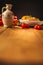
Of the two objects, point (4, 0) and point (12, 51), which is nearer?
point (12, 51)

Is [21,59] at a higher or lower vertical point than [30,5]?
lower

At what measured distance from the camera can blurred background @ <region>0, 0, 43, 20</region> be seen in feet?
7.72

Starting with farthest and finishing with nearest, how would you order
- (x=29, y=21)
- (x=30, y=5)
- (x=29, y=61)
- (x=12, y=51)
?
(x=30, y=5), (x=29, y=21), (x=12, y=51), (x=29, y=61)

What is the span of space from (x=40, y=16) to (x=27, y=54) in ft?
5.29

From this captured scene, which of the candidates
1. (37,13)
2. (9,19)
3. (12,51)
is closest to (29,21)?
(9,19)

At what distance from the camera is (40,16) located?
2389 millimetres

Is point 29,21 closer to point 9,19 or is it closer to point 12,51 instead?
point 9,19

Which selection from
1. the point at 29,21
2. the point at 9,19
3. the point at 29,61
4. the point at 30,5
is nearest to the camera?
the point at 29,61

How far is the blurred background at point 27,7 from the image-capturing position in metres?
2.35

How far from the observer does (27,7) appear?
7.82 ft

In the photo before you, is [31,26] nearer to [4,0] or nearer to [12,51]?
[4,0]

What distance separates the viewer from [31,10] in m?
2.38

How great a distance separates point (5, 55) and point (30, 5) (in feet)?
5.40

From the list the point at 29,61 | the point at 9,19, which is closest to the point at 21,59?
the point at 29,61
